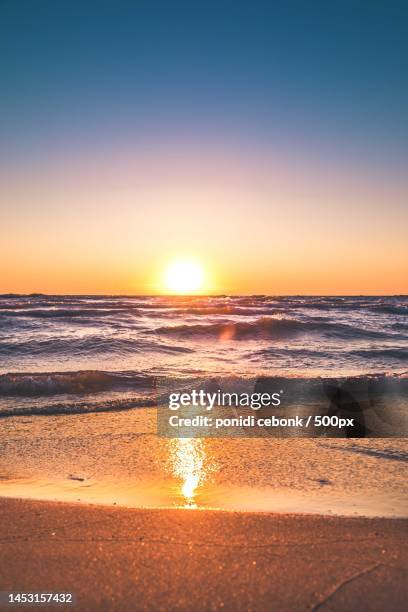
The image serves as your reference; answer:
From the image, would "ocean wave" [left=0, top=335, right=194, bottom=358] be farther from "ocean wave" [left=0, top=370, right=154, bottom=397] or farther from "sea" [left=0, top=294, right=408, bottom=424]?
"ocean wave" [left=0, top=370, right=154, bottom=397]

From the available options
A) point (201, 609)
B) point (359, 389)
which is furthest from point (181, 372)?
point (201, 609)

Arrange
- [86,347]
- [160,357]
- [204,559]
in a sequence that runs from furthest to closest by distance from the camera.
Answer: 1. [86,347]
2. [160,357]
3. [204,559]

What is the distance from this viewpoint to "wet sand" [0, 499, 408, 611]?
7.55 feet

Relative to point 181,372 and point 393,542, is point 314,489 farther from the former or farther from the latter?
point 181,372

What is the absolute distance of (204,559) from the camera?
2621 mm

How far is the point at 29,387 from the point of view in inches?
381

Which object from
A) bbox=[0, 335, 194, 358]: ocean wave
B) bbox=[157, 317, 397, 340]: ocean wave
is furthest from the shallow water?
bbox=[157, 317, 397, 340]: ocean wave

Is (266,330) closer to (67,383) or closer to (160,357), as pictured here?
(160,357)

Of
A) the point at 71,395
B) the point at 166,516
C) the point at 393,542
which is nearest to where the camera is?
the point at 393,542

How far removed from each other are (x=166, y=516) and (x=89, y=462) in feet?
7.36

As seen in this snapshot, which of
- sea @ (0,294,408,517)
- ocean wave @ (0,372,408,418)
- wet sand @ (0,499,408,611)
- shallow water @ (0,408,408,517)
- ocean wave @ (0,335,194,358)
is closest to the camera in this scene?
wet sand @ (0,499,408,611)

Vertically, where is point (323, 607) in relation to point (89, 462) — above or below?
above

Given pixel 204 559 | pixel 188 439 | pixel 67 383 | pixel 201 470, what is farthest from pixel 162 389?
pixel 204 559

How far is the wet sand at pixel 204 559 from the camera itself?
230cm
